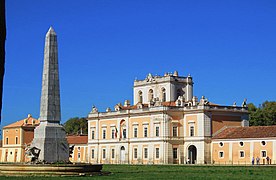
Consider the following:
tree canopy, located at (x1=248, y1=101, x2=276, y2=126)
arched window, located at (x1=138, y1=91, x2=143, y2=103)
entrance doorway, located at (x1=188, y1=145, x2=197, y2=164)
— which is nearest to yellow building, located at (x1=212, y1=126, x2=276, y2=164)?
entrance doorway, located at (x1=188, y1=145, x2=197, y2=164)

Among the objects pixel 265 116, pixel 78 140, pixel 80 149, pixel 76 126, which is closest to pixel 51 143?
pixel 80 149

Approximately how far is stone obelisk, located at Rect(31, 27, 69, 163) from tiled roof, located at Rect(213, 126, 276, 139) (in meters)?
25.4

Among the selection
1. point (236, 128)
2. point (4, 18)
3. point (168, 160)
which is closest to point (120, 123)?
point (168, 160)

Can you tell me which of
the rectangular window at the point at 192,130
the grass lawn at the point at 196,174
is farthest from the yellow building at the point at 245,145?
the grass lawn at the point at 196,174

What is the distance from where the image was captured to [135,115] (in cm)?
5738

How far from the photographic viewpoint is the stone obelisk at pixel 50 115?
25.3m

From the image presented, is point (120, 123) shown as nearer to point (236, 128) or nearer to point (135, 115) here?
point (135, 115)

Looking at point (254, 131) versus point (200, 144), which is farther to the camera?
point (200, 144)

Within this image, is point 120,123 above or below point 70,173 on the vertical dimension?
above

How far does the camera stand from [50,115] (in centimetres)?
2562

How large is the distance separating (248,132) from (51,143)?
89.8ft

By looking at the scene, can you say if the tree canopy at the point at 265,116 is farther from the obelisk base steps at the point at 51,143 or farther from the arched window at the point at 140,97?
the obelisk base steps at the point at 51,143

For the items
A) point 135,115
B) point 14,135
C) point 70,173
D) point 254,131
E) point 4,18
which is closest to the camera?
point 4,18

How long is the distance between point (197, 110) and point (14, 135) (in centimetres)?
3031
